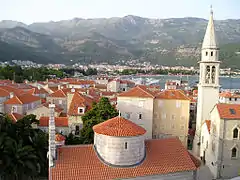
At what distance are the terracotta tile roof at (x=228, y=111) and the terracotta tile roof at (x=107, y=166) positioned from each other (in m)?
8.24

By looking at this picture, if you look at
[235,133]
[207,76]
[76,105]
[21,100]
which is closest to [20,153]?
[76,105]

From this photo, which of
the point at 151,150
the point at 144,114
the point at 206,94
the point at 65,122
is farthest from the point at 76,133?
the point at 151,150

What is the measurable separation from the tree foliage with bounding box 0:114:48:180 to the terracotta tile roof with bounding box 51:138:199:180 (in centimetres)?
553

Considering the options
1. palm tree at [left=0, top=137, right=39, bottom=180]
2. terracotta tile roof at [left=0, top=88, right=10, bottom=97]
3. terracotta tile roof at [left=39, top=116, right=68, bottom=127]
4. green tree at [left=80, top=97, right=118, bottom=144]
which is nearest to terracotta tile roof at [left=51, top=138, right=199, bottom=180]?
palm tree at [left=0, top=137, right=39, bottom=180]

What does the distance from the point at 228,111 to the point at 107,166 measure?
13781 millimetres

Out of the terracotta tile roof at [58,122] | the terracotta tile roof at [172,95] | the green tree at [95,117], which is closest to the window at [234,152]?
the terracotta tile roof at [172,95]

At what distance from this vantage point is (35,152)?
23594mm

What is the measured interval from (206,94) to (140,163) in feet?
56.8

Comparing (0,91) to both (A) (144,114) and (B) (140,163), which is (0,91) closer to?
(A) (144,114)

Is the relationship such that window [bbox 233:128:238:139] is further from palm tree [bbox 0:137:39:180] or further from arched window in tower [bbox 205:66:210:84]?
palm tree [bbox 0:137:39:180]

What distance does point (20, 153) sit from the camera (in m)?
22.0

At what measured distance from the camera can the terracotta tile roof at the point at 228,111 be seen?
86.4ft

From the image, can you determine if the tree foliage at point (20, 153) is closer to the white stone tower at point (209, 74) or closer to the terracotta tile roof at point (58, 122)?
the terracotta tile roof at point (58, 122)

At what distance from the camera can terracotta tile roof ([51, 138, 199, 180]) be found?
17.1 metres
